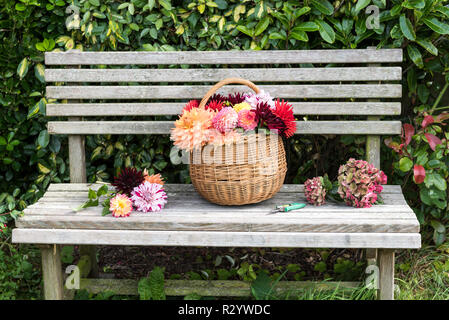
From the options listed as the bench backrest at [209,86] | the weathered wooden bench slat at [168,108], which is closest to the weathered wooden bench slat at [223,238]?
the bench backrest at [209,86]

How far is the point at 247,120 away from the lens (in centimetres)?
221

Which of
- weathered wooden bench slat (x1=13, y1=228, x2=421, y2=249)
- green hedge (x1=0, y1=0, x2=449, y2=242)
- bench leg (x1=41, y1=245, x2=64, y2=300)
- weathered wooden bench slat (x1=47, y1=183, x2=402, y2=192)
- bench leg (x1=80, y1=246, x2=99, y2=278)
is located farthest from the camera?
bench leg (x1=80, y1=246, x2=99, y2=278)

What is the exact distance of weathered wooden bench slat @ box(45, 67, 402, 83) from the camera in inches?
103

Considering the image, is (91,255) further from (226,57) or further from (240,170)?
(226,57)

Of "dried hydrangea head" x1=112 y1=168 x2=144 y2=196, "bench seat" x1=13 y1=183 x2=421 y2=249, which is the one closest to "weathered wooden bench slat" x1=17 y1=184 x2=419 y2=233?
"bench seat" x1=13 y1=183 x2=421 y2=249

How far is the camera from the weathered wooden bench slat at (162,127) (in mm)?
2635

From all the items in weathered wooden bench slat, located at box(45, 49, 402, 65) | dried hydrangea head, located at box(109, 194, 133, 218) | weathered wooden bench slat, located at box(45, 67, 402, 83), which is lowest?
dried hydrangea head, located at box(109, 194, 133, 218)

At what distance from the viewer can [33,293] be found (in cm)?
284

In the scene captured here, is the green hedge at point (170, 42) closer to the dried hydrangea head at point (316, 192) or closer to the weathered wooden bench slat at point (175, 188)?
the weathered wooden bench slat at point (175, 188)

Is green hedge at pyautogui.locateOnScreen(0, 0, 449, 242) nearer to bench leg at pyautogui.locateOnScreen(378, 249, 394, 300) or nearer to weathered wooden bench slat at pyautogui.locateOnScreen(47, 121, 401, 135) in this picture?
weathered wooden bench slat at pyautogui.locateOnScreen(47, 121, 401, 135)

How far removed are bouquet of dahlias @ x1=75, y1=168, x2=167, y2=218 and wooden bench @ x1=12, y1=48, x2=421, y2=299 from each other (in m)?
0.05

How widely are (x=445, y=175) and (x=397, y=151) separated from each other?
322 mm

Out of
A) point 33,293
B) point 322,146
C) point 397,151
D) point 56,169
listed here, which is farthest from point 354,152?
point 33,293

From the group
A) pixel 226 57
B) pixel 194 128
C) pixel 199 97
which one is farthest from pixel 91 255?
pixel 226 57
